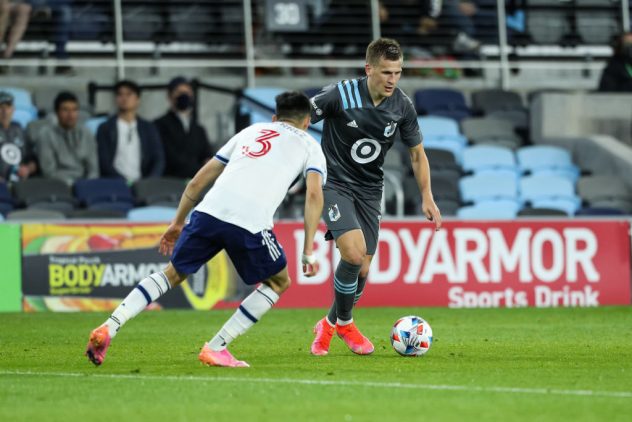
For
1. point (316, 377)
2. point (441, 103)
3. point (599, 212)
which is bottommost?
point (599, 212)

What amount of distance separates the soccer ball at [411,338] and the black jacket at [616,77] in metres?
13.4

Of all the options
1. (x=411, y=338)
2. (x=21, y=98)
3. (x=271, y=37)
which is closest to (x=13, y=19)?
(x=21, y=98)

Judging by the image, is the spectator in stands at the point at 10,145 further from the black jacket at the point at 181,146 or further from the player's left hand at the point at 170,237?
the player's left hand at the point at 170,237

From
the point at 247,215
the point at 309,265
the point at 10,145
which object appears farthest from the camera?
the point at 10,145

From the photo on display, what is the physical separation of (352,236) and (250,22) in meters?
11.8

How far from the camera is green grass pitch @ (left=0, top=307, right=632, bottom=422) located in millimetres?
6945

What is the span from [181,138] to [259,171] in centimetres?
1012

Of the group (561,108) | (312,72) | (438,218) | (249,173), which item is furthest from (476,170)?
(249,173)

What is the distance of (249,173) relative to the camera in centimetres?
894

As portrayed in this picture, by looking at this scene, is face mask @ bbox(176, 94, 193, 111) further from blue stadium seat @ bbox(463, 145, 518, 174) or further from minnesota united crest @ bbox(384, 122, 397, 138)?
minnesota united crest @ bbox(384, 122, 397, 138)

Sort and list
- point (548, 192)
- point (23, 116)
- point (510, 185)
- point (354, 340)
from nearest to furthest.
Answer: point (354, 340)
point (23, 116)
point (510, 185)
point (548, 192)

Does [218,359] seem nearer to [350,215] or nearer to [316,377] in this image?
[316,377]

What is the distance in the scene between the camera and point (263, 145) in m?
9.01

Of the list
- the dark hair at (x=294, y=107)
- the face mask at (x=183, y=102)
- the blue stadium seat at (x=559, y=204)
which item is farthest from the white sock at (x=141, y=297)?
the blue stadium seat at (x=559, y=204)
